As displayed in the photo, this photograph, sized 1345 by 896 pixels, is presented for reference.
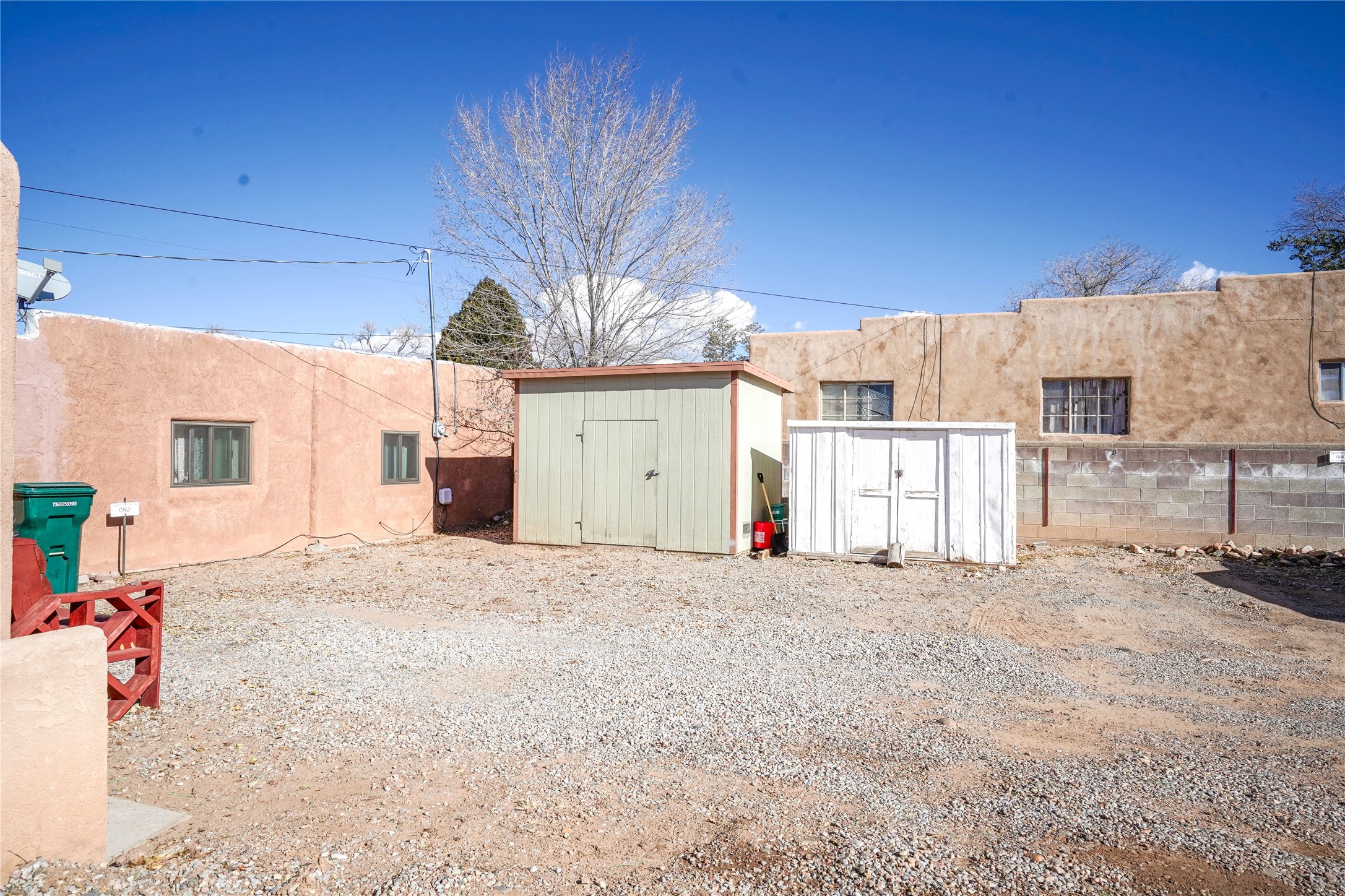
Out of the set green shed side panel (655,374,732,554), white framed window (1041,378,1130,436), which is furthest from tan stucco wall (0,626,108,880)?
white framed window (1041,378,1130,436)

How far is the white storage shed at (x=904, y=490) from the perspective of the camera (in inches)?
444

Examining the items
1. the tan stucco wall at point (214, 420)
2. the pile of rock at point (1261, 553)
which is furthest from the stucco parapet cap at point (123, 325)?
the pile of rock at point (1261, 553)

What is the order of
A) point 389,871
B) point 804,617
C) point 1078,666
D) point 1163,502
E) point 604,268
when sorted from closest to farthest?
point 389,871 → point 1078,666 → point 804,617 → point 1163,502 → point 604,268

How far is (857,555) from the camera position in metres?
11.8

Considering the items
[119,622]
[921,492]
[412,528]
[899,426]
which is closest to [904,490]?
[921,492]

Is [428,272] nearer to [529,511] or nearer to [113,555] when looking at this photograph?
[529,511]

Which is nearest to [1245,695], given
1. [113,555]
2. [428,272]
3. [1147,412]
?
[1147,412]

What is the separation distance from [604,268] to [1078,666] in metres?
14.8

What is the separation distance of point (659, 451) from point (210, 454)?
631 cm

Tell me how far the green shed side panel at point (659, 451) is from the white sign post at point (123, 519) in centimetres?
553

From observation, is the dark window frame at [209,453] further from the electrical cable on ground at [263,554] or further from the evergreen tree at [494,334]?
the evergreen tree at [494,334]

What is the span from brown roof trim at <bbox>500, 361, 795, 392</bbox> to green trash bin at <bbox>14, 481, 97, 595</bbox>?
21.1ft

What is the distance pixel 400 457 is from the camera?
14.4 m

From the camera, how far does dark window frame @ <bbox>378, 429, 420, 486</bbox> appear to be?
45.4 feet
